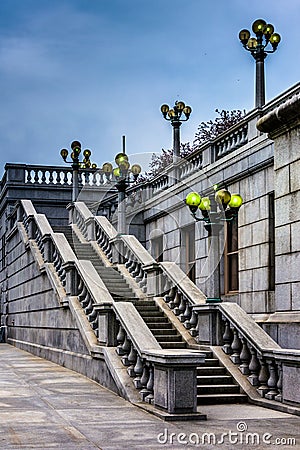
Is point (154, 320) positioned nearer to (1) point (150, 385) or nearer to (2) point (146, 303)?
(2) point (146, 303)

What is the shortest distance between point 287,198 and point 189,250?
9.54 m

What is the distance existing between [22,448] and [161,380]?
3.38m

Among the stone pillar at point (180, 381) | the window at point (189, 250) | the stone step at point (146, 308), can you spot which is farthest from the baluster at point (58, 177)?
the stone pillar at point (180, 381)

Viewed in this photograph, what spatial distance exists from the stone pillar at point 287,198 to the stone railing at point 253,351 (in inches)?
38.4

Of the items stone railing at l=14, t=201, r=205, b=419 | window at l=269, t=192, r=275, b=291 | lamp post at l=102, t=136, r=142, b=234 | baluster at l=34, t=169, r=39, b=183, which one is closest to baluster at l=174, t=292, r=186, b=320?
stone railing at l=14, t=201, r=205, b=419

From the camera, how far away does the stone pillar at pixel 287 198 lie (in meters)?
14.3

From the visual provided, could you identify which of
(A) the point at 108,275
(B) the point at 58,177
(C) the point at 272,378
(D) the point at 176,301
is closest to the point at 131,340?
(C) the point at 272,378

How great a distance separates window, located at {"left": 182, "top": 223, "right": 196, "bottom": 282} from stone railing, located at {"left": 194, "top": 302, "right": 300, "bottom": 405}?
7.97m

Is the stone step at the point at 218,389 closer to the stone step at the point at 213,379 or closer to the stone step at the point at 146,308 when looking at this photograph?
the stone step at the point at 213,379

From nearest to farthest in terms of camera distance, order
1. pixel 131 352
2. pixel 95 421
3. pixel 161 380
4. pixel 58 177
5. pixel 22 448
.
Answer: pixel 22 448 → pixel 95 421 → pixel 161 380 → pixel 131 352 → pixel 58 177

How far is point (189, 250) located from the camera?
24.0 meters

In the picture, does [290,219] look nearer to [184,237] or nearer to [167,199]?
[184,237]

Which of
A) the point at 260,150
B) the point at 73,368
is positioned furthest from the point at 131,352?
the point at 260,150

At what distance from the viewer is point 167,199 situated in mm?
26016
